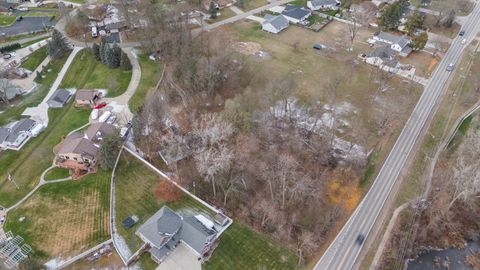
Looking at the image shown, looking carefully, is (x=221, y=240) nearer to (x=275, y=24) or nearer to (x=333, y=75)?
(x=333, y=75)

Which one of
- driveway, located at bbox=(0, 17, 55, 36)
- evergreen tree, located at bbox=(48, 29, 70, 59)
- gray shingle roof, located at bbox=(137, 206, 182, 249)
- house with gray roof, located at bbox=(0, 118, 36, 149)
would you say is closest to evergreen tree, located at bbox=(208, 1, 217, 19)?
evergreen tree, located at bbox=(48, 29, 70, 59)

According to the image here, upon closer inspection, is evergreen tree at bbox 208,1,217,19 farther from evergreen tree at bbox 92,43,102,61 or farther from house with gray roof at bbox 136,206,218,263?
house with gray roof at bbox 136,206,218,263

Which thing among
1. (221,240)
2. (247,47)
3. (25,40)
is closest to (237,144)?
(221,240)

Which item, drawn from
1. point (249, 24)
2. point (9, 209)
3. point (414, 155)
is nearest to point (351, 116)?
point (414, 155)

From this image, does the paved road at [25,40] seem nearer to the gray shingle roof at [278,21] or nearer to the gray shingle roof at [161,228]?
the gray shingle roof at [278,21]

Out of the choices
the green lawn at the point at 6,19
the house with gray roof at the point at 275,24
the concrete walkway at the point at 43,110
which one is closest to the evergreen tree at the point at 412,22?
the house with gray roof at the point at 275,24
